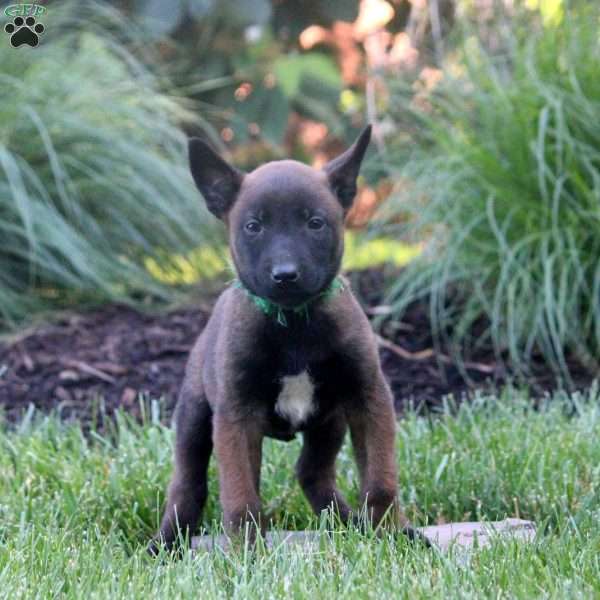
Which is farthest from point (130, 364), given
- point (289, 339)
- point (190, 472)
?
point (289, 339)

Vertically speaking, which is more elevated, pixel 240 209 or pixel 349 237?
pixel 240 209

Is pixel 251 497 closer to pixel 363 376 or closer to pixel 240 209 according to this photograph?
pixel 363 376

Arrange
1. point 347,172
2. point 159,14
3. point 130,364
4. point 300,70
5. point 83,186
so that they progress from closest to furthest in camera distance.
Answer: point 347,172 → point 130,364 → point 83,186 → point 159,14 → point 300,70

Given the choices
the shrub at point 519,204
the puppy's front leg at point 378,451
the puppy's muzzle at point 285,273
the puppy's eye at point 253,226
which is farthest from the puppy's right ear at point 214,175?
the shrub at point 519,204

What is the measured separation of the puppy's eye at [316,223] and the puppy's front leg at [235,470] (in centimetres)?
59

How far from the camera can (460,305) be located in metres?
6.25

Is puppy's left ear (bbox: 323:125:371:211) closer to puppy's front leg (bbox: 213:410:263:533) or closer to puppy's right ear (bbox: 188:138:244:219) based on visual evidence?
puppy's right ear (bbox: 188:138:244:219)

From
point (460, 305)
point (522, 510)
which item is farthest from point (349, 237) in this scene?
point (522, 510)

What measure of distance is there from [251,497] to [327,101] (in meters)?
6.25

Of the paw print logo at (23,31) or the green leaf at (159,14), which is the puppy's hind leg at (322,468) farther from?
the green leaf at (159,14)

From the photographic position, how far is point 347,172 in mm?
3506

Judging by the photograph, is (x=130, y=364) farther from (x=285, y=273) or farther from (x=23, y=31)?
(x=285, y=273)

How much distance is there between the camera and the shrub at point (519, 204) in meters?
5.66

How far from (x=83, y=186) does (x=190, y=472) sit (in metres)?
3.65
